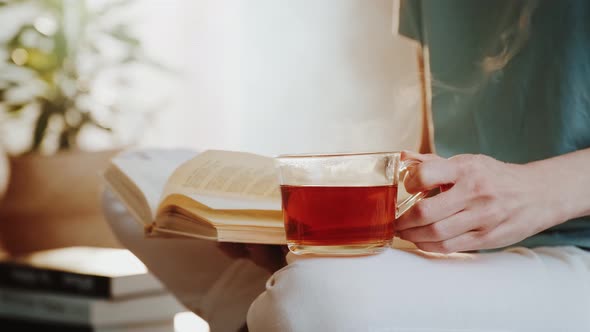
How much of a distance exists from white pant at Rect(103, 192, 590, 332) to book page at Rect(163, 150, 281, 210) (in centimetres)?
9

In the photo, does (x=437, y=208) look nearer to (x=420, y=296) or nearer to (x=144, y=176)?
(x=420, y=296)

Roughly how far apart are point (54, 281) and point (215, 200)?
50.2 inches

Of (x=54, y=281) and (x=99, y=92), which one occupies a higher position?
(x=99, y=92)

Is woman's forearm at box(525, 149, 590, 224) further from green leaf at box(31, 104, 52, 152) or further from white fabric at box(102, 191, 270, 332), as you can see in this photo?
green leaf at box(31, 104, 52, 152)

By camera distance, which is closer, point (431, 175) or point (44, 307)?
point (431, 175)

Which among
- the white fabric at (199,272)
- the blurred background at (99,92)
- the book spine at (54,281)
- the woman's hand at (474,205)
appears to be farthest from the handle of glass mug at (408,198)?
the book spine at (54,281)

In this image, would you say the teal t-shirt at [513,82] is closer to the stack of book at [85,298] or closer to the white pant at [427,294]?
the white pant at [427,294]

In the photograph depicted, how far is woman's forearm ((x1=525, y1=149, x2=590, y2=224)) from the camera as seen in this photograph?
2.06 feet

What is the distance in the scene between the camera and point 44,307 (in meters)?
1.81

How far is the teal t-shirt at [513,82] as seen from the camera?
2.62 ft

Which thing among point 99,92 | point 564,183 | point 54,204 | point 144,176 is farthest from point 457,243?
point 99,92

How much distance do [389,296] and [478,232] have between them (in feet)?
0.37

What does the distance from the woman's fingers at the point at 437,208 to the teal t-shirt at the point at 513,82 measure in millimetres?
270

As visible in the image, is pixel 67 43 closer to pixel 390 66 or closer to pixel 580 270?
pixel 390 66
